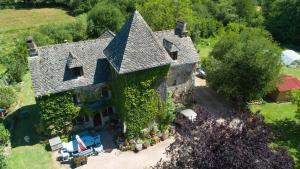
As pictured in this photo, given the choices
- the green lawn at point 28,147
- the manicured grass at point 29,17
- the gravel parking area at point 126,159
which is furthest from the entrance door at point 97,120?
the manicured grass at point 29,17

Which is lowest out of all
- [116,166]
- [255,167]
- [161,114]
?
[116,166]

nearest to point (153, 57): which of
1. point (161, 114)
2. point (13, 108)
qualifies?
point (161, 114)

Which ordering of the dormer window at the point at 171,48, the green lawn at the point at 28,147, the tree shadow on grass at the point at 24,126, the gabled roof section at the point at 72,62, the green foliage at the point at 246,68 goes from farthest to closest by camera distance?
1. the green foliage at the point at 246,68
2. the dormer window at the point at 171,48
3. the tree shadow on grass at the point at 24,126
4. the gabled roof section at the point at 72,62
5. the green lawn at the point at 28,147

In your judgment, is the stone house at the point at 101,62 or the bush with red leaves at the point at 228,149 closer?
the bush with red leaves at the point at 228,149

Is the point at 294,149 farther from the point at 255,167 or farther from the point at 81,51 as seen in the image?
the point at 81,51

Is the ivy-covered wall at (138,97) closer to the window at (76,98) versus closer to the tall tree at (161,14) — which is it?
the window at (76,98)

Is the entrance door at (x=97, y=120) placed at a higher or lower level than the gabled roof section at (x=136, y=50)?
lower

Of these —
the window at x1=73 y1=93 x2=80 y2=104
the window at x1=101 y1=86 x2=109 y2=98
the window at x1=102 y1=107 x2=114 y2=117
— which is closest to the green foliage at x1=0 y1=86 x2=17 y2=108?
the window at x1=73 y1=93 x2=80 y2=104

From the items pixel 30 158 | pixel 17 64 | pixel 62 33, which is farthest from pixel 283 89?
pixel 62 33
